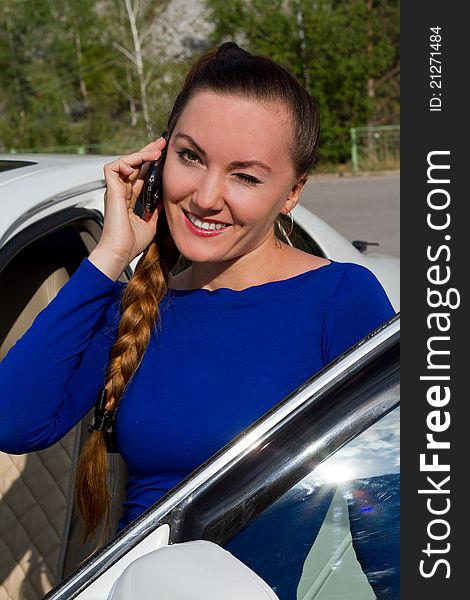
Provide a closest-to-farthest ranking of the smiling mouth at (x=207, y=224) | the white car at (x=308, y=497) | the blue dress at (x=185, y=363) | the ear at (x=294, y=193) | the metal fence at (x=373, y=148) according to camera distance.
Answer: the white car at (x=308, y=497) → the blue dress at (x=185, y=363) → the smiling mouth at (x=207, y=224) → the ear at (x=294, y=193) → the metal fence at (x=373, y=148)

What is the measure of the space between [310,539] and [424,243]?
0.41 metres

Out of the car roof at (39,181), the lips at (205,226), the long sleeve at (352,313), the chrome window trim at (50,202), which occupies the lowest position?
the long sleeve at (352,313)

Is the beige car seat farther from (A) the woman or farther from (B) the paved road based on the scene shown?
(B) the paved road

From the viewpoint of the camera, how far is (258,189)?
1683mm

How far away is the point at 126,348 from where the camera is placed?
5.57 feet

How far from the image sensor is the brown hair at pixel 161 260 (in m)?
1.71

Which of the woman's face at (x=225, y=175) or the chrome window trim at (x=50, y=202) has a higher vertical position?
the woman's face at (x=225, y=175)

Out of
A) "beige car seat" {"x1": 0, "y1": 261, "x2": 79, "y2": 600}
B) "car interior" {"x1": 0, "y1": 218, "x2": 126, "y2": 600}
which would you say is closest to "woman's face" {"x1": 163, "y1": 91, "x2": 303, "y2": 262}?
"car interior" {"x1": 0, "y1": 218, "x2": 126, "y2": 600}

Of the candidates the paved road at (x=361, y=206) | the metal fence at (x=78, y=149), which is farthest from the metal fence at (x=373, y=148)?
the metal fence at (x=78, y=149)

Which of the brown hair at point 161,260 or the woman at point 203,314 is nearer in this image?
the woman at point 203,314

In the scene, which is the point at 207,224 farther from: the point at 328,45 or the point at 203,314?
the point at 328,45

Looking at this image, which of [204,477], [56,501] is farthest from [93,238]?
[204,477]

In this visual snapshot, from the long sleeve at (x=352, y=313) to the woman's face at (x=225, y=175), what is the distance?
0.66ft

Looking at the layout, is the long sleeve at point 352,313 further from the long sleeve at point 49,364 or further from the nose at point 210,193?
the long sleeve at point 49,364
